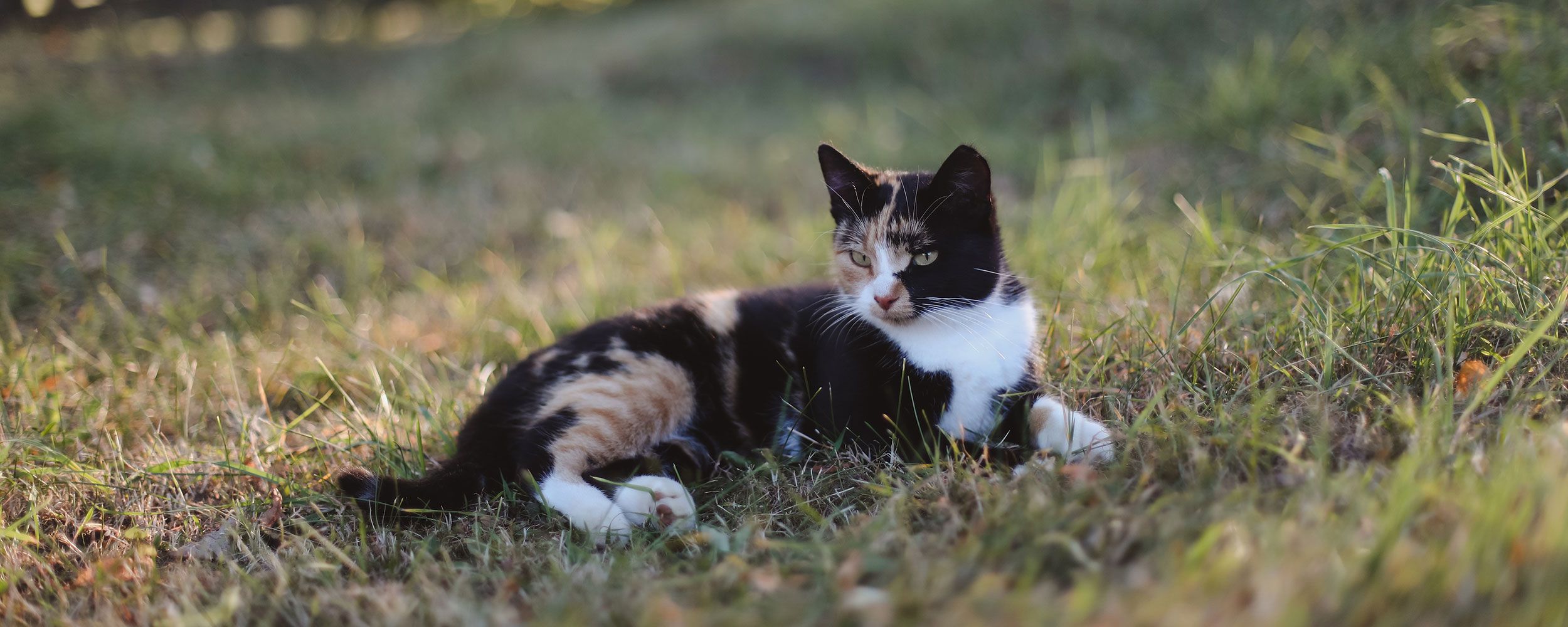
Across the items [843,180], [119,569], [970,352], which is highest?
[843,180]

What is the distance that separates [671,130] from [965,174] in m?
4.75

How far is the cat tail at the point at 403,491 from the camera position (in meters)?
2.05

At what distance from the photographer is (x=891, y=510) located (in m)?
1.68

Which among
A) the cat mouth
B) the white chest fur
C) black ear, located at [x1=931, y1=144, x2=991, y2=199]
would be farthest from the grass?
black ear, located at [x1=931, y1=144, x2=991, y2=199]

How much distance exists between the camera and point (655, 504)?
2068 mm

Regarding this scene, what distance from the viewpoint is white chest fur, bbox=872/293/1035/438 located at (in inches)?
87.9

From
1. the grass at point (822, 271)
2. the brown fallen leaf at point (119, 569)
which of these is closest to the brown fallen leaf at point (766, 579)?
the grass at point (822, 271)

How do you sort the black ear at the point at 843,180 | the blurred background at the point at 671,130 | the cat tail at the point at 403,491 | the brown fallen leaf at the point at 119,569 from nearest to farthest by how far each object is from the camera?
the brown fallen leaf at the point at 119,569 → the cat tail at the point at 403,491 → the black ear at the point at 843,180 → the blurred background at the point at 671,130

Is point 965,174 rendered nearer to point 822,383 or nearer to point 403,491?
point 822,383

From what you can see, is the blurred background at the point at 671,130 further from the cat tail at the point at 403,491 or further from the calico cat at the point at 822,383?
the cat tail at the point at 403,491

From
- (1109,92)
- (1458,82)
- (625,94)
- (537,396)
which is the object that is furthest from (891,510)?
(625,94)

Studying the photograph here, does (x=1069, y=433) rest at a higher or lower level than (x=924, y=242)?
lower

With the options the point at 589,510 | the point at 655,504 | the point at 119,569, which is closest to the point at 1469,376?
the point at 655,504

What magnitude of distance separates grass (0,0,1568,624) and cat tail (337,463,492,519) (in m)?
0.07
